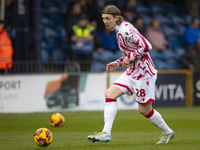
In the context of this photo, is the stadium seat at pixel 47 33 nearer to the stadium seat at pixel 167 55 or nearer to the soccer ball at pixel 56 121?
the stadium seat at pixel 167 55

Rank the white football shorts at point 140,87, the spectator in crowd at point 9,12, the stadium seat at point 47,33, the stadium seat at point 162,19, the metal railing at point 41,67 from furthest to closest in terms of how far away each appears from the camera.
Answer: the stadium seat at point 162,19
the stadium seat at point 47,33
the spectator in crowd at point 9,12
the metal railing at point 41,67
the white football shorts at point 140,87

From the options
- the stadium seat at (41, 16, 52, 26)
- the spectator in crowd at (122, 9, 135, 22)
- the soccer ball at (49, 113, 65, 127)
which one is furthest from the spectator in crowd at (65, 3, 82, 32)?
the soccer ball at (49, 113, 65, 127)

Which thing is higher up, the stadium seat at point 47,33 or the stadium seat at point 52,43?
the stadium seat at point 47,33

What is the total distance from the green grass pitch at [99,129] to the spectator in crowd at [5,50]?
1.67 meters

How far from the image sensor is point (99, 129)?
10477 millimetres

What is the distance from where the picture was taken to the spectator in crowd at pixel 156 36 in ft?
61.0

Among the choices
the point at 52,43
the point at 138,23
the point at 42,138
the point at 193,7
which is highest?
the point at 193,7

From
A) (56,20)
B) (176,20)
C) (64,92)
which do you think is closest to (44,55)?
(56,20)

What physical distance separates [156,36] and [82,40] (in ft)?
12.1

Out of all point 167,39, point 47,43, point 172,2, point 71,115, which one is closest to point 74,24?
point 47,43

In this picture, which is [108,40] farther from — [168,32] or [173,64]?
[168,32]

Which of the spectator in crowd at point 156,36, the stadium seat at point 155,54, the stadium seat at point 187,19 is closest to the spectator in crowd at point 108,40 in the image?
the spectator in crowd at point 156,36

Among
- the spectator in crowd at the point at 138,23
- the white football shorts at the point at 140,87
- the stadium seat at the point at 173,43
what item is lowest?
the white football shorts at the point at 140,87

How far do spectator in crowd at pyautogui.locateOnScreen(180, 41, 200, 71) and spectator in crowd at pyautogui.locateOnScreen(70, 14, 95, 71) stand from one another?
3.94m
